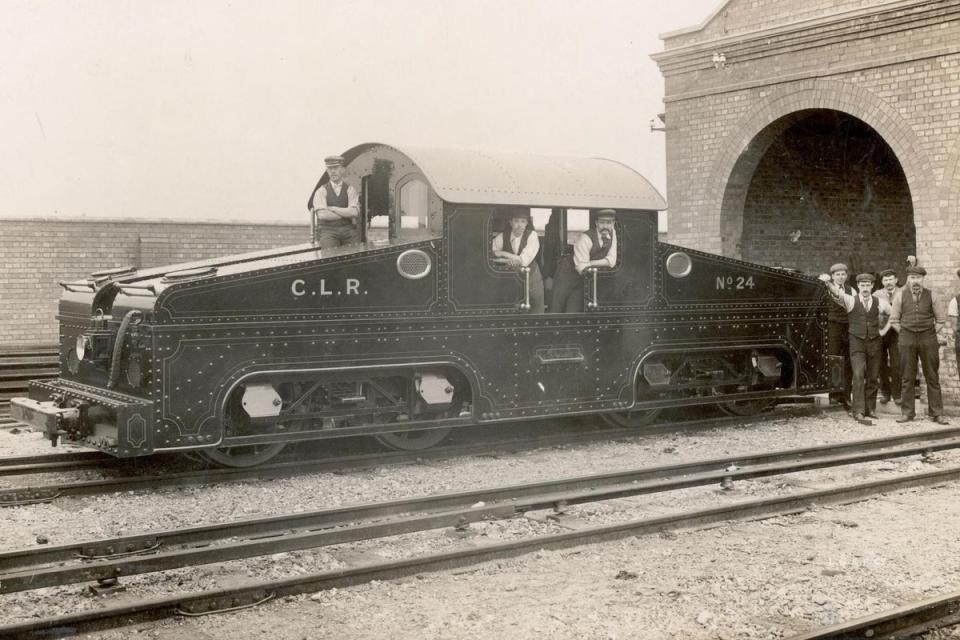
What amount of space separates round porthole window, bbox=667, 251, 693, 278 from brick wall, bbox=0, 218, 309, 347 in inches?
354

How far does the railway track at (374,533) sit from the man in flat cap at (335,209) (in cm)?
310

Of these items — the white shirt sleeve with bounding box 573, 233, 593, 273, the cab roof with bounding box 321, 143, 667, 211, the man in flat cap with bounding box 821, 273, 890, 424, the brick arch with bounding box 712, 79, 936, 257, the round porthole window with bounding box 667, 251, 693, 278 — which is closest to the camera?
the cab roof with bounding box 321, 143, 667, 211

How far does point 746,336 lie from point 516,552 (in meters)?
5.19

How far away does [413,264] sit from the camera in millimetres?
7633

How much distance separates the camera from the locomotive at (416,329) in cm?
684

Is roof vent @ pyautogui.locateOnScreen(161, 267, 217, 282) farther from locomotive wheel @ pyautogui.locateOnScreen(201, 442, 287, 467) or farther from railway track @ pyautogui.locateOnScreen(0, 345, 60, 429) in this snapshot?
railway track @ pyautogui.locateOnScreen(0, 345, 60, 429)

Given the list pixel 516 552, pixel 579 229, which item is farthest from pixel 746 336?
pixel 516 552

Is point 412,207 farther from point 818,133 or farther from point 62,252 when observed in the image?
point 818,133

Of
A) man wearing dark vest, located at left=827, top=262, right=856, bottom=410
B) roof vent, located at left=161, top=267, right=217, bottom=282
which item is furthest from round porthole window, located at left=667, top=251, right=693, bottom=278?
roof vent, located at left=161, top=267, right=217, bottom=282

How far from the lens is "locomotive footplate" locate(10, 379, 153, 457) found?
651cm

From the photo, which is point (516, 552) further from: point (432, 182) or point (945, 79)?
point (945, 79)

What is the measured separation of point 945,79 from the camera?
11289 mm

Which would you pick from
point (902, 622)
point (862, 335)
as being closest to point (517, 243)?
point (862, 335)

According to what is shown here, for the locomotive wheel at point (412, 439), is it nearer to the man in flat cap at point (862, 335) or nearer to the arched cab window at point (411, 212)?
the arched cab window at point (411, 212)
